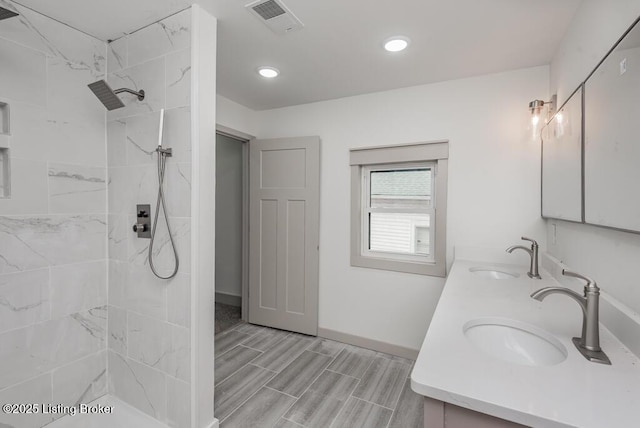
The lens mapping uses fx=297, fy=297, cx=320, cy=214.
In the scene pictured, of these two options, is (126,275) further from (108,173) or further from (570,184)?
(570,184)

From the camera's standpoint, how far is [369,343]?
282 centimetres

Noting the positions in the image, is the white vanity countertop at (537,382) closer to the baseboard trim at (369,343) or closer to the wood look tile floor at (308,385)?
the wood look tile floor at (308,385)

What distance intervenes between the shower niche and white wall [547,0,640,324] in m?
2.75

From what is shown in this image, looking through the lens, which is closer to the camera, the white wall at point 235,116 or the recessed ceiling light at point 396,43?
the recessed ceiling light at point 396,43

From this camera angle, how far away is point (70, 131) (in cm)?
176

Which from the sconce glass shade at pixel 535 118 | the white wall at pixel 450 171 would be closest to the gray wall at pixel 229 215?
the white wall at pixel 450 171

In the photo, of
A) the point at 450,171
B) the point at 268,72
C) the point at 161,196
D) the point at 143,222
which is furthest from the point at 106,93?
the point at 450,171

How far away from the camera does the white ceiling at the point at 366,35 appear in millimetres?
1582

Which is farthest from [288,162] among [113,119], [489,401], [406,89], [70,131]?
[489,401]

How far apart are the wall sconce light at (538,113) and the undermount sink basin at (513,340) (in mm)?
1644

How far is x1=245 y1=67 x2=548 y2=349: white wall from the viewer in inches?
90.4

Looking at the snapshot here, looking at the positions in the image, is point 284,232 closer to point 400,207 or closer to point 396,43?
point 400,207

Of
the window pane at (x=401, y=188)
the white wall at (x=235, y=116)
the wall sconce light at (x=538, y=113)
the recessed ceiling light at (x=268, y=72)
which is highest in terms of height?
the recessed ceiling light at (x=268, y=72)

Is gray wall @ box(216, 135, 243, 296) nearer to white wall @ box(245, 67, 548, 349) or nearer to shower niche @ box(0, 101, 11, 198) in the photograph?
white wall @ box(245, 67, 548, 349)
